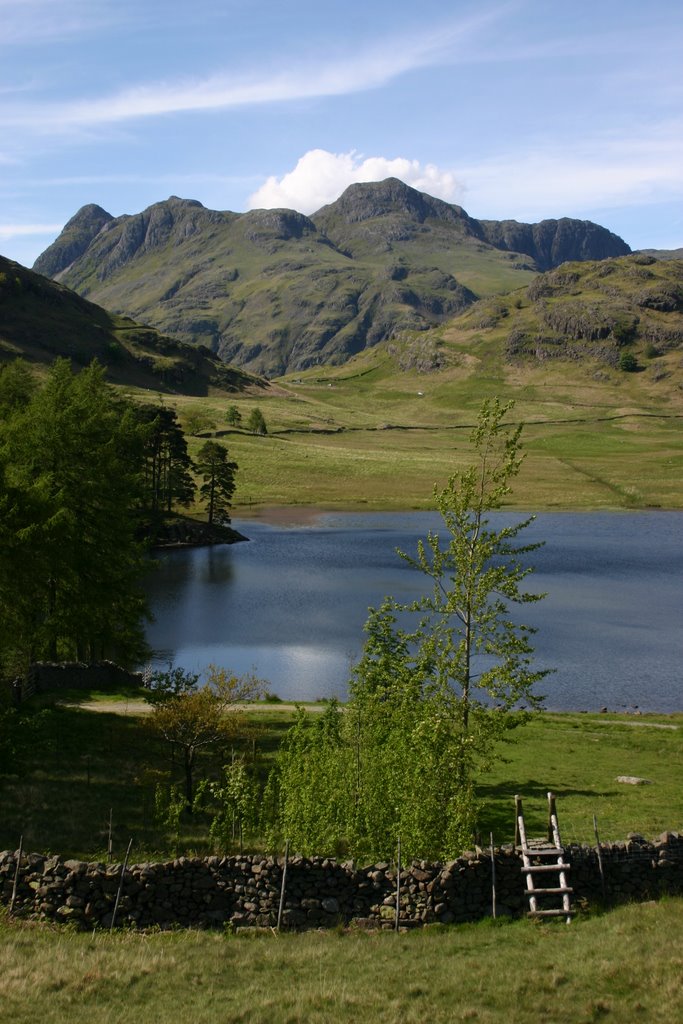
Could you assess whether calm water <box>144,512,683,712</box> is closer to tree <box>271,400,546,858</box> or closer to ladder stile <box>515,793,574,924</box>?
tree <box>271,400,546,858</box>

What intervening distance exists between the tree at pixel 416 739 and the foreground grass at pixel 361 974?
371 cm

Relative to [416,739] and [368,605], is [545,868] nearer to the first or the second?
[416,739]

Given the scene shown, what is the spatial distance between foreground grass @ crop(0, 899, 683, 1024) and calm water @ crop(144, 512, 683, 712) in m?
30.0

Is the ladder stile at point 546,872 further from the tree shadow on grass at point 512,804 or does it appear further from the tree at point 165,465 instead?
the tree at point 165,465

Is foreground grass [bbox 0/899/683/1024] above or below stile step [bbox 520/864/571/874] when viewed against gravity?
below

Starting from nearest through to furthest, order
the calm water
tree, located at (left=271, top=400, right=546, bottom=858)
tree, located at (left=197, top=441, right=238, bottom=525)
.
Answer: tree, located at (left=271, top=400, right=546, bottom=858) < the calm water < tree, located at (left=197, top=441, right=238, bottom=525)

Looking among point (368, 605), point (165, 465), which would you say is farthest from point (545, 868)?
point (165, 465)

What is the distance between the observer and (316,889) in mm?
22078

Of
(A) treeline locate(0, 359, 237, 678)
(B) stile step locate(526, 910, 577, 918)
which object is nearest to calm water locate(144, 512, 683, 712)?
(A) treeline locate(0, 359, 237, 678)

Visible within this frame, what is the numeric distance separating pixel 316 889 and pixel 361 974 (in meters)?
3.99

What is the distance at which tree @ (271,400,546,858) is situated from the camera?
24.4 meters

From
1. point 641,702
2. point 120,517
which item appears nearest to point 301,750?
point 120,517

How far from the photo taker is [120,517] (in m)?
54.9

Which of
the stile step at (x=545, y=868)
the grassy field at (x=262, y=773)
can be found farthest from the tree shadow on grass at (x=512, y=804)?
the stile step at (x=545, y=868)
